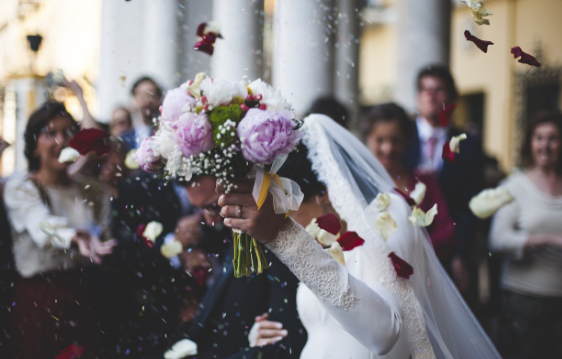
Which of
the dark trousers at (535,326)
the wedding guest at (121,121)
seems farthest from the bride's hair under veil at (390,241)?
the wedding guest at (121,121)

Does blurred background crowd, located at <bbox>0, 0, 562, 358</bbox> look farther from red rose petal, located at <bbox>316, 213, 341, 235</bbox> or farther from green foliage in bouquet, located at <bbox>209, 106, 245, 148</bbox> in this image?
green foliage in bouquet, located at <bbox>209, 106, 245, 148</bbox>

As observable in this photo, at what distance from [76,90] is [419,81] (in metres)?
2.62

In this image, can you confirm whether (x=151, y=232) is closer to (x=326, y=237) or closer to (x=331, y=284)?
(x=326, y=237)

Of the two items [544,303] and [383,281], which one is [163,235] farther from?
[544,303]

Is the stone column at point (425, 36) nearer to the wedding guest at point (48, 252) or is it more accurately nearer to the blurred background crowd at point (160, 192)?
the blurred background crowd at point (160, 192)

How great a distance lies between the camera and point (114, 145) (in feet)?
14.2

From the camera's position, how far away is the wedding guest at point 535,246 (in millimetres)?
3922

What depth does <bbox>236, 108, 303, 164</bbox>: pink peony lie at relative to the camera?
5.47 feet

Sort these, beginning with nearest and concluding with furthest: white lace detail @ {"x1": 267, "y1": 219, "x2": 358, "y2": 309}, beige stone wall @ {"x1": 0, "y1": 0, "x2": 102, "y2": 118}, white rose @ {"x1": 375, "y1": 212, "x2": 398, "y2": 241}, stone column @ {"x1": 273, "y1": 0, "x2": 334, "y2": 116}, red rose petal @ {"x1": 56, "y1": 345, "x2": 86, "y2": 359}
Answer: white lace detail @ {"x1": 267, "y1": 219, "x2": 358, "y2": 309} → white rose @ {"x1": 375, "y1": 212, "x2": 398, "y2": 241} → red rose petal @ {"x1": 56, "y1": 345, "x2": 86, "y2": 359} → beige stone wall @ {"x1": 0, "y1": 0, "x2": 102, "y2": 118} → stone column @ {"x1": 273, "y1": 0, "x2": 334, "y2": 116}

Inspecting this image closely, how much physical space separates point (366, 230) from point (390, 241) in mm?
122

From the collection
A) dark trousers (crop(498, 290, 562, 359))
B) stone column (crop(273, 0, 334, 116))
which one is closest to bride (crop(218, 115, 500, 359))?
dark trousers (crop(498, 290, 562, 359))

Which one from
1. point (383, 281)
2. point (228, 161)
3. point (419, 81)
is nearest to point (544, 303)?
point (419, 81)

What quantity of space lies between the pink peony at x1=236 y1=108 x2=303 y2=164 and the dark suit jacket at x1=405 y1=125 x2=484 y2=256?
8.73ft

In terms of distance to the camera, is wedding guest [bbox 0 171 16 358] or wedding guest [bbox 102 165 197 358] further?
wedding guest [bbox 102 165 197 358]
